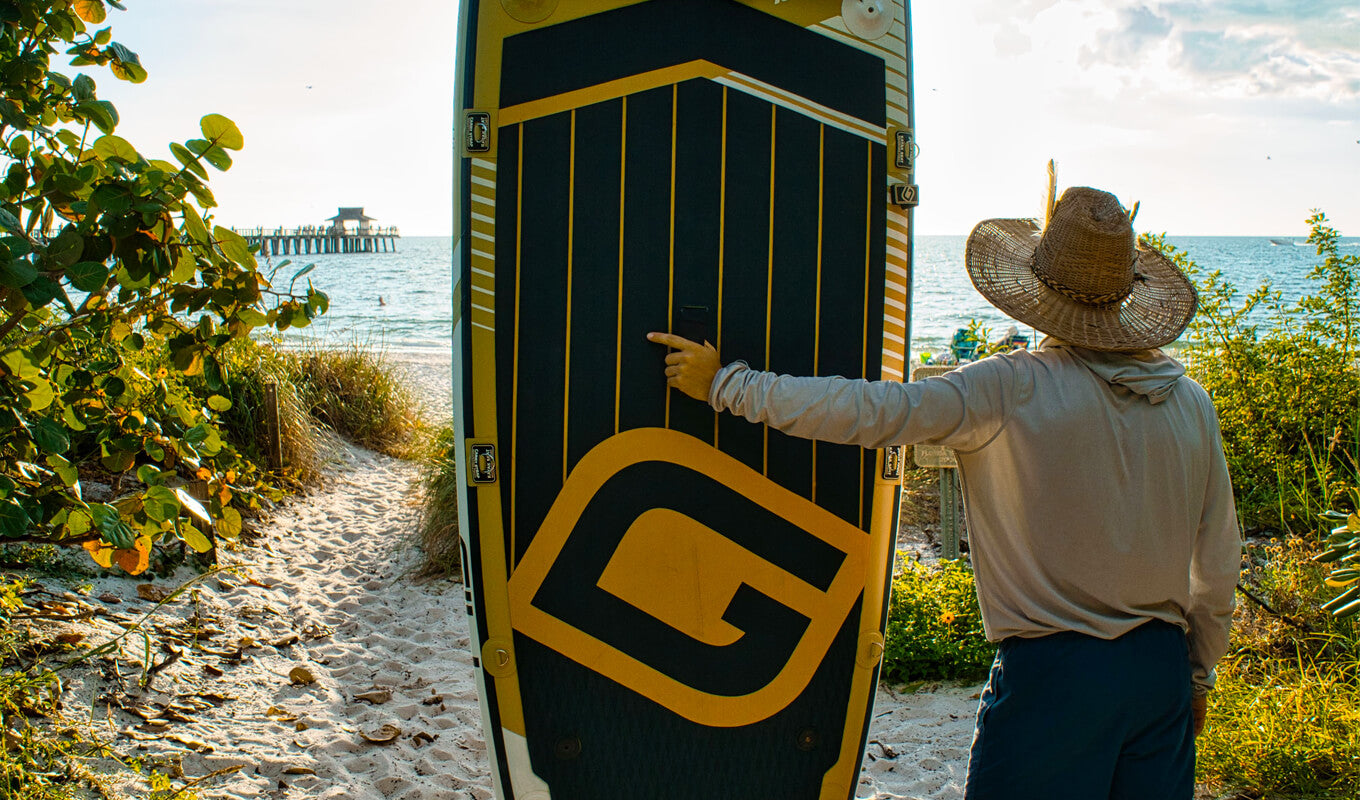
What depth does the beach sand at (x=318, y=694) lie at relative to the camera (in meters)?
2.84

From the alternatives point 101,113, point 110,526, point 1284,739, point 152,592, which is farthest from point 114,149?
point 1284,739

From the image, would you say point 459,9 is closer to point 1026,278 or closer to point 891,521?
point 1026,278

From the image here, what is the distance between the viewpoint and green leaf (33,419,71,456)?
1.86 metres

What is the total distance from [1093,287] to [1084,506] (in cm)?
40

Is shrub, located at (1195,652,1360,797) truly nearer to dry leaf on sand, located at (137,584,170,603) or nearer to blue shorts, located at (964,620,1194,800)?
blue shorts, located at (964,620,1194,800)

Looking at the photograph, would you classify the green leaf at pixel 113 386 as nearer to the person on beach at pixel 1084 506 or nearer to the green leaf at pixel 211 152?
the green leaf at pixel 211 152

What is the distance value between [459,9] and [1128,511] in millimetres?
1783

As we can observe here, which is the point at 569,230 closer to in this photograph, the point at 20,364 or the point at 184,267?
the point at 184,267

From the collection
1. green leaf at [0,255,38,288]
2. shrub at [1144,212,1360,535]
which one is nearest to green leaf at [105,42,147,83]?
green leaf at [0,255,38,288]

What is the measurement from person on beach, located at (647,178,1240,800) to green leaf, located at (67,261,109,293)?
1302 mm

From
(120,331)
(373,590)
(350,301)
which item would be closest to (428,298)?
(350,301)

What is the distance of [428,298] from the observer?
115ft

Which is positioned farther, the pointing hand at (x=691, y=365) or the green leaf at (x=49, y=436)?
the pointing hand at (x=691, y=365)

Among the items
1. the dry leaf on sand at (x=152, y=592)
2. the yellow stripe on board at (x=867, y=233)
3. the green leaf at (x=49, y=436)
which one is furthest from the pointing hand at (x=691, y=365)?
the dry leaf on sand at (x=152, y=592)
